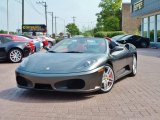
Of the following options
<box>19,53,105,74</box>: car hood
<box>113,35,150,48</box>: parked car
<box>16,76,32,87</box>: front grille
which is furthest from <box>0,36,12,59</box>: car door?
<box>113,35,150,48</box>: parked car

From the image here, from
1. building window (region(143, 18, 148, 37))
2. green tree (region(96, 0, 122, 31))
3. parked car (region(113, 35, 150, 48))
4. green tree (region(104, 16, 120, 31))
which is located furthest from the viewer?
green tree (region(96, 0, 122, 31))

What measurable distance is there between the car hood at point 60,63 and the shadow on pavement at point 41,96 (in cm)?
51

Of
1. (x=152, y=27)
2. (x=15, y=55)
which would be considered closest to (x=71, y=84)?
(x=15, y=55)

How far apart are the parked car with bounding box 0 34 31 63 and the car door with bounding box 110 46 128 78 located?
700cm

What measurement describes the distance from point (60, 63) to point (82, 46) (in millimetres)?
1284

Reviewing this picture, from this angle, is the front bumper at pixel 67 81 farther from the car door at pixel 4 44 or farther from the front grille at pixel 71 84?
the car door at pixel 4 44

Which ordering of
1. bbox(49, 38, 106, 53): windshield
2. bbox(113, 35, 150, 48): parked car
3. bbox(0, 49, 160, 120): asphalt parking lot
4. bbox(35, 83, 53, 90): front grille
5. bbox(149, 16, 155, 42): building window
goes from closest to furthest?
1. bbox(0, 49, 160, 120): asphalt parking lot
2. bbox(35, 83, 53, 90): front grille
3. bbox(49, 38, 106, 53): windshield
4. bbox(113, 35, 150, 48): parked car
5. bbox(149, 16, 155, 42): building window

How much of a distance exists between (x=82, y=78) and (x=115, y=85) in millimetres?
1825

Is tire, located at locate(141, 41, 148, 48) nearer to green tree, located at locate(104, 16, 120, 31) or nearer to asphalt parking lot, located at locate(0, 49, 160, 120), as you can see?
asphalt parking lot, located at locate(0, 49, 160, 120)

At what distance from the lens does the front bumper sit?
6418 mm

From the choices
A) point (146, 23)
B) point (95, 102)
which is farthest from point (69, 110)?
point (146, 23)

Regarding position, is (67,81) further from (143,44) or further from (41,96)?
(143,44)

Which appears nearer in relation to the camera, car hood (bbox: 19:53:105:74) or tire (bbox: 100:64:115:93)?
car hood (bbox: 19:53:105:74)

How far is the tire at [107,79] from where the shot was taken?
23.1 ft
